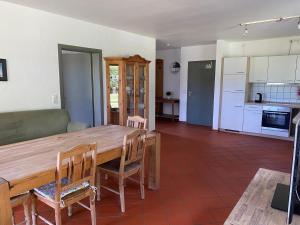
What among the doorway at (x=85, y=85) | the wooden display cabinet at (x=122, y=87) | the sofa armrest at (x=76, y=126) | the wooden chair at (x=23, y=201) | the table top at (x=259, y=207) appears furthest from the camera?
the doorway at (x=85, y=85)

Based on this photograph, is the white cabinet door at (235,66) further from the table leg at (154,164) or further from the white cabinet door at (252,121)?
the table leg at (154,164)

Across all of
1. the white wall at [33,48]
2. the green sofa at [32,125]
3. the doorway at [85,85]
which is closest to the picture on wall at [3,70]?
the white wall at [33,48]

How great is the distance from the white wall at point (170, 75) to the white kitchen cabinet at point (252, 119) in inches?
102

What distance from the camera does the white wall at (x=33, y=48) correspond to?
3.12m

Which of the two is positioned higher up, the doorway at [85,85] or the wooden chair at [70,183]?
the doorway at [85,85]

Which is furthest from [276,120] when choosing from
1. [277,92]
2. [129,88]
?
[129,88]

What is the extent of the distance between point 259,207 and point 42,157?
1786mm

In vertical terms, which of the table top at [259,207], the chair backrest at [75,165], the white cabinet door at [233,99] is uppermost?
the white cabinet door at [233,99]

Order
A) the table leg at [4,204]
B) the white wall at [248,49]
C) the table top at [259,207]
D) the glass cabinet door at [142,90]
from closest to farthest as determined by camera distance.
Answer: the table top at [259,207]
the table leg at [4,204]
the glass cabinet door at [142,90]
the white wall at [248,49]

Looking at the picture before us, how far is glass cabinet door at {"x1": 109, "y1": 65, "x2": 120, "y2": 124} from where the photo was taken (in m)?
4.46

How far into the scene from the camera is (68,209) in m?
2.46

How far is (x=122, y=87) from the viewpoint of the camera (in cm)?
439

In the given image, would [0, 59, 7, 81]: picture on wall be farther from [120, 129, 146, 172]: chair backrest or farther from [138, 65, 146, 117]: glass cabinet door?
[138, 65, 146, 117]: glass cabinet door

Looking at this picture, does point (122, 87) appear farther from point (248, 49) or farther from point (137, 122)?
point (248, 49)
